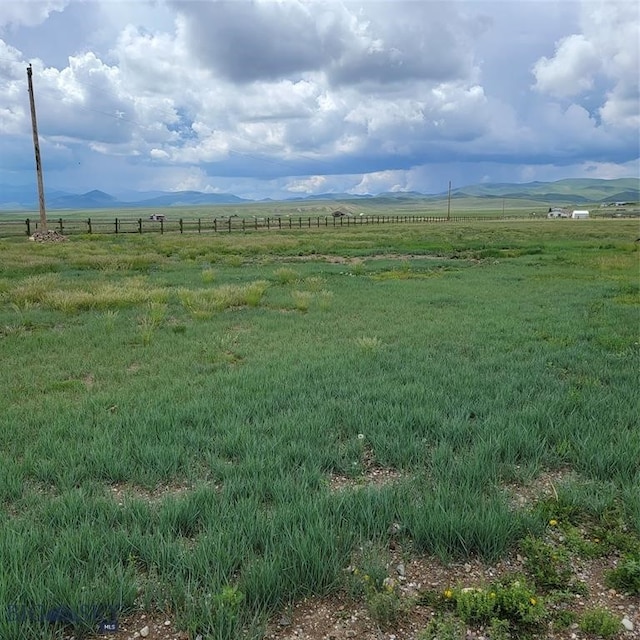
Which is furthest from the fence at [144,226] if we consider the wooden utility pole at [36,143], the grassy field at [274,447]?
the grassy field at [274,447]

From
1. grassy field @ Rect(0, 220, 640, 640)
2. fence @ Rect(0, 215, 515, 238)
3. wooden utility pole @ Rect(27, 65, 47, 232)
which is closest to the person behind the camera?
grassy field @ Rect(0, 220, 640, 640)

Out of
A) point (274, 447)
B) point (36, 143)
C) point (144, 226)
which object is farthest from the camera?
point (144, 226)

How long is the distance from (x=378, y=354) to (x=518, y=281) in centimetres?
1215

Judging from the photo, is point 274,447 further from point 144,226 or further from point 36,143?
point 144,226

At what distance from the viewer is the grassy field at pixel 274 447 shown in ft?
10.3

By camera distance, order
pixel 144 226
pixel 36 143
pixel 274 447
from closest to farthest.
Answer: pixel 274 447, pixel 36 143, pixel 144 226

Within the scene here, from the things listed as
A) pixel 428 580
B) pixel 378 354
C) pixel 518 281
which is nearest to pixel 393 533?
pixel 428 580

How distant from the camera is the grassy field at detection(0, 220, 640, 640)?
10.3ft

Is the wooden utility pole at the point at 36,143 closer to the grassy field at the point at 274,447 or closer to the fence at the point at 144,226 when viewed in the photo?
the fence at the point at 144,226

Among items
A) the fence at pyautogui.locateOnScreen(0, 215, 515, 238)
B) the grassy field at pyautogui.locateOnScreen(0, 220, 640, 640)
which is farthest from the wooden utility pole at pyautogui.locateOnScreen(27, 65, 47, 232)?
the grassy field at pyautogui.locateOnScreen(0, 220, 640, 640)

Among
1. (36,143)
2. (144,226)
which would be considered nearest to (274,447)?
(36,143)

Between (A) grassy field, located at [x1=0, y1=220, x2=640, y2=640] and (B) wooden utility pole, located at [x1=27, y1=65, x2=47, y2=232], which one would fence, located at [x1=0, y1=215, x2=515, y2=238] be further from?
(A) grassy field, located at [x1=0, y1=220, x2=640, y2=640]

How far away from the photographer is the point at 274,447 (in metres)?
4.92

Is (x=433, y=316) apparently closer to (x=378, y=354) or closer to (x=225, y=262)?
(x=378, y=354)
